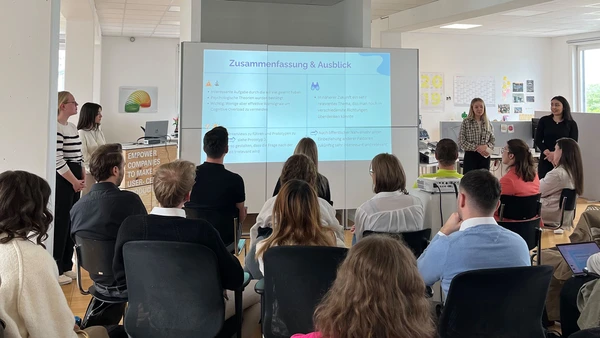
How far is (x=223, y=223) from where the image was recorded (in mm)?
3691

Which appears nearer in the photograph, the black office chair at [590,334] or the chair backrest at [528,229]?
the black office chair at [590,334]

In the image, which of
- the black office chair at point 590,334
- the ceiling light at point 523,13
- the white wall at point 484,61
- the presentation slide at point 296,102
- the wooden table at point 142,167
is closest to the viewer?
the black office chair at point 590,334

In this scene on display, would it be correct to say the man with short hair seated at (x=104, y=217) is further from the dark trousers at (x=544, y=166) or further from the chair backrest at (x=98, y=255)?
the dark trousers at (x=544, y=166)

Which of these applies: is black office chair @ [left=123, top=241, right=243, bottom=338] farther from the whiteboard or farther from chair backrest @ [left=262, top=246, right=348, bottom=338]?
the whiteboard

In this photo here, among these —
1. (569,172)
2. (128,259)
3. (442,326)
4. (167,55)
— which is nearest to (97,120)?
(128,259)

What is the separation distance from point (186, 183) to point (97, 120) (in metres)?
2.77

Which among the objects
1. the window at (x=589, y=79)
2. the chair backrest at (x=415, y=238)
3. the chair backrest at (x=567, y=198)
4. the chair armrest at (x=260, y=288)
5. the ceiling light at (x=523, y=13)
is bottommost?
the chair backrest at (x=567, y=198)

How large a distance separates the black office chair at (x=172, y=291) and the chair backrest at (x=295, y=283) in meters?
0.24

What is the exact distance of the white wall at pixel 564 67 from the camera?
12.0 metres

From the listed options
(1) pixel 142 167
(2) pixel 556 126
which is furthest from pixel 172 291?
(1) pixel 142 167

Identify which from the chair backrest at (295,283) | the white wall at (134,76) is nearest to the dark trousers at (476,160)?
the chair backrest at (295,283)

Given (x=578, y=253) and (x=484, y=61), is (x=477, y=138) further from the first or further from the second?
(x=484, y=61)

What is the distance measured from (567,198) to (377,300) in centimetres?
426

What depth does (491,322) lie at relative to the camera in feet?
6.45
